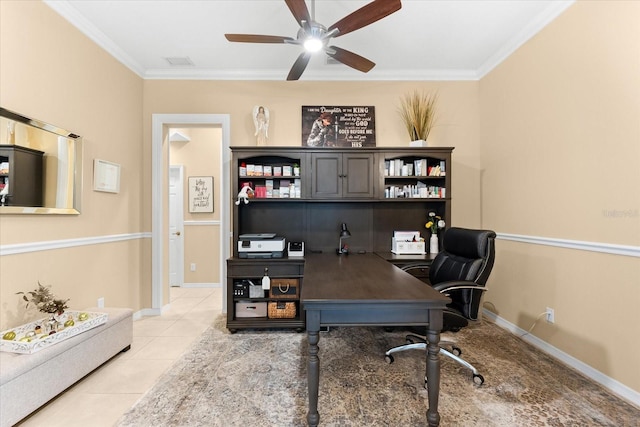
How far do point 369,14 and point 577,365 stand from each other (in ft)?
9.70

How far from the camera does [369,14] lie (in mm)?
1864

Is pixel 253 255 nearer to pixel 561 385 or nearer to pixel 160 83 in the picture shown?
pixel 160 83

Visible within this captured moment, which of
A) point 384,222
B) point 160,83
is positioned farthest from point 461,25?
point 160,83

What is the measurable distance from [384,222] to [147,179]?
114 inches

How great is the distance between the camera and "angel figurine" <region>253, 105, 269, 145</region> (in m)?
3.40

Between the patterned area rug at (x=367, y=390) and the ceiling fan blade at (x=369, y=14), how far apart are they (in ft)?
8.03

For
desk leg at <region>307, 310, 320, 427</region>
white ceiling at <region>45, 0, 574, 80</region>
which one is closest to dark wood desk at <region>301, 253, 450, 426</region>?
desk leg at <region>307, 310, 320, 427</region>

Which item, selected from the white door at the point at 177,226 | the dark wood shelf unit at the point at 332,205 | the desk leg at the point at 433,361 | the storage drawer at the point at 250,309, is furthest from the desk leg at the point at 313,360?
the white door at the point at 177,226

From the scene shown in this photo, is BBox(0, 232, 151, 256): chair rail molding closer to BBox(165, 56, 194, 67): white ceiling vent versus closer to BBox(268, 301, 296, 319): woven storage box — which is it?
BBox(268, 301, 296, 319): woven storage box

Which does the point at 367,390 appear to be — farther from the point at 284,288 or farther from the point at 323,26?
the point at 323,26

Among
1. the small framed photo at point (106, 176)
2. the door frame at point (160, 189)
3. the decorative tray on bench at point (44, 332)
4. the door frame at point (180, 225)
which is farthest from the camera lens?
the door frame at point (180, 225)

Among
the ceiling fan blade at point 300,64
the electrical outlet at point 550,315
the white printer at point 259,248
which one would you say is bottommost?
the electrical outlet at point 550,315

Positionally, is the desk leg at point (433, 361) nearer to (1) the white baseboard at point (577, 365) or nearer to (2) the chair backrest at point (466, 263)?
(2) the chair backrest at point (466, 263)

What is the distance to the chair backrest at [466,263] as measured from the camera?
2189 mm
